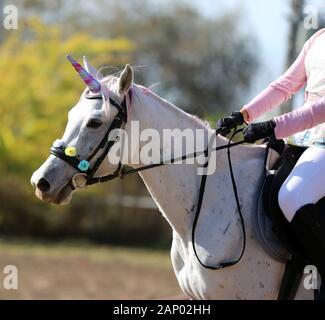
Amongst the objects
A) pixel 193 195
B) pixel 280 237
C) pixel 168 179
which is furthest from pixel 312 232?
pixel 168 179

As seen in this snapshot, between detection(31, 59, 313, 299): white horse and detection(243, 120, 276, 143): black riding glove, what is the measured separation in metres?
0.34

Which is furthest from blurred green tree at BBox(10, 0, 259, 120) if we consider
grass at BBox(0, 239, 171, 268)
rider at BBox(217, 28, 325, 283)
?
rider at BBox(217, 28, 325, 283)

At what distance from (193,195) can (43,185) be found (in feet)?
3.20

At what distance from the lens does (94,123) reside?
4.42 meters

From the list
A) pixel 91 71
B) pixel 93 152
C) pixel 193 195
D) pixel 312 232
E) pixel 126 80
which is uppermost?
pixel 91 71

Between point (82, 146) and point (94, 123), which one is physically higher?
point (94, 123)

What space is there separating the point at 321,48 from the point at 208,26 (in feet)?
95.5

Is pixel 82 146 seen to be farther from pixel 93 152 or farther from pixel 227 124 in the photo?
pixel 227 124

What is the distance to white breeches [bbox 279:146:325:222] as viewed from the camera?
4.36 m

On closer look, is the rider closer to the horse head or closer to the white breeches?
the white breeches

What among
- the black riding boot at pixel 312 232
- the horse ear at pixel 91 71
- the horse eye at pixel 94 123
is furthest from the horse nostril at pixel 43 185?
the black riding boot at pixel 312 232

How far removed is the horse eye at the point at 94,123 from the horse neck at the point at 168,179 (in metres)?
0.27
